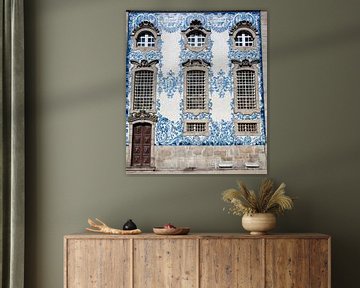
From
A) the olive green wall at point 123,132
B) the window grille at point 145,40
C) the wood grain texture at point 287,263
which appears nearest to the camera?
the wood grain texture at point 287,263

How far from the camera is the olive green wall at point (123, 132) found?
613 cm

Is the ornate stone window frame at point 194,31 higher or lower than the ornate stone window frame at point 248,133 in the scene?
higher

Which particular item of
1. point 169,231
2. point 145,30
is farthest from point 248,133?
point 145,30

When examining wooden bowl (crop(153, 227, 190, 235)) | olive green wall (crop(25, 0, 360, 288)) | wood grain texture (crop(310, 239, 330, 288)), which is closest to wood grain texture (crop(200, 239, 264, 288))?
wooden bowl (crop(153, 227, 190, 235))

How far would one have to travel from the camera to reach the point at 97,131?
6223 millimetres

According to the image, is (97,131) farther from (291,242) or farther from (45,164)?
(291,242)

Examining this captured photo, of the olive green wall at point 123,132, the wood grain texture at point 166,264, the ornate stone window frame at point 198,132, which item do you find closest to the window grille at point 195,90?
the ornate stone window frame at point 198,132

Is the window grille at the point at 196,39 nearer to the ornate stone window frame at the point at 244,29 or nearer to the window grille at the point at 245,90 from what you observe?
the ornate stone window frame at the point at 244,29

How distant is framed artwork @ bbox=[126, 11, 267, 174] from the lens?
20.2 feet

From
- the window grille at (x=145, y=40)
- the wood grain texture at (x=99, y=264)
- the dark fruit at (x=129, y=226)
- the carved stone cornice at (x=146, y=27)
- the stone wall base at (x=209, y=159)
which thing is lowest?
the wood grain texture at (x=99, y=264)

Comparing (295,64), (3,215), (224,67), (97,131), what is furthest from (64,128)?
(295,64)

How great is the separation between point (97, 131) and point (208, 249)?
4.96 feet

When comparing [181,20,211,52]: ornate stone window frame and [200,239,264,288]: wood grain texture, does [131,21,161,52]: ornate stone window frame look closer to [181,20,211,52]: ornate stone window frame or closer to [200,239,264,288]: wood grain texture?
[181,20,211,52]: ornate stone window frame

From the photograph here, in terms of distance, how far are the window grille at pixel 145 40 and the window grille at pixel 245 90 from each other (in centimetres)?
82
